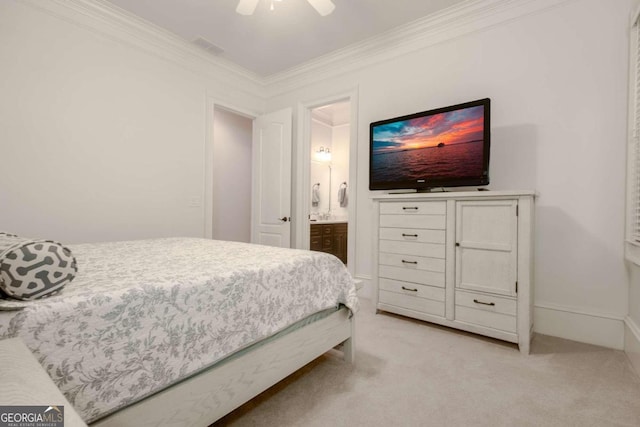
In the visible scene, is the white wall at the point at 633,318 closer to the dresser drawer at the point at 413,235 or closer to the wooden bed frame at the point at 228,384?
the dresser drawer at the point at 413,235

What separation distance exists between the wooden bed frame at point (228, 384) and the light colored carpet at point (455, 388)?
18 cm

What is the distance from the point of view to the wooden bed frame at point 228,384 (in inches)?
36.7

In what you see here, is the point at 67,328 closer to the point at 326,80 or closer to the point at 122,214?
the point at 122,214

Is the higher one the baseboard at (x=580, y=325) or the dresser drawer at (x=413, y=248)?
the dresser drawer at (x=413, y=248)

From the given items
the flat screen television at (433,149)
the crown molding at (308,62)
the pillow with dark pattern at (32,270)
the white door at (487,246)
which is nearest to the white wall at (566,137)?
the crown molding at (308,62)

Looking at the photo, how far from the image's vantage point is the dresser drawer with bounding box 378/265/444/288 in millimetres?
2361

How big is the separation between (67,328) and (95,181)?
2.38m

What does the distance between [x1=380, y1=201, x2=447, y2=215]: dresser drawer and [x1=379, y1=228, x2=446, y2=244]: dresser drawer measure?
0.15 meters

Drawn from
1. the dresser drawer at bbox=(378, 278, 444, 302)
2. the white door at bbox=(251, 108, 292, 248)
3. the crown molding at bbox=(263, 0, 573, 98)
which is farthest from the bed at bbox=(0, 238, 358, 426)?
the crown molding at bbox=(263, 0, 573, 98)

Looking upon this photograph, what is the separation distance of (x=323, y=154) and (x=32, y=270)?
504 cm

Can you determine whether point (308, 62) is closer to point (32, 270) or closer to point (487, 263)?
point (487, 263)

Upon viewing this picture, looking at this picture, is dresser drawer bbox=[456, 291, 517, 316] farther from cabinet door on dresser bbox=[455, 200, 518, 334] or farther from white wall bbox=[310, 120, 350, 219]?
white wall bbox=[310, 120, 350, 219]

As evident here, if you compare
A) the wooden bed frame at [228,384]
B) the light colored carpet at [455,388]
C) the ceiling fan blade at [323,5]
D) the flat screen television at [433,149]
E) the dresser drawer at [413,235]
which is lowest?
the light colored carpet at [455,388]
